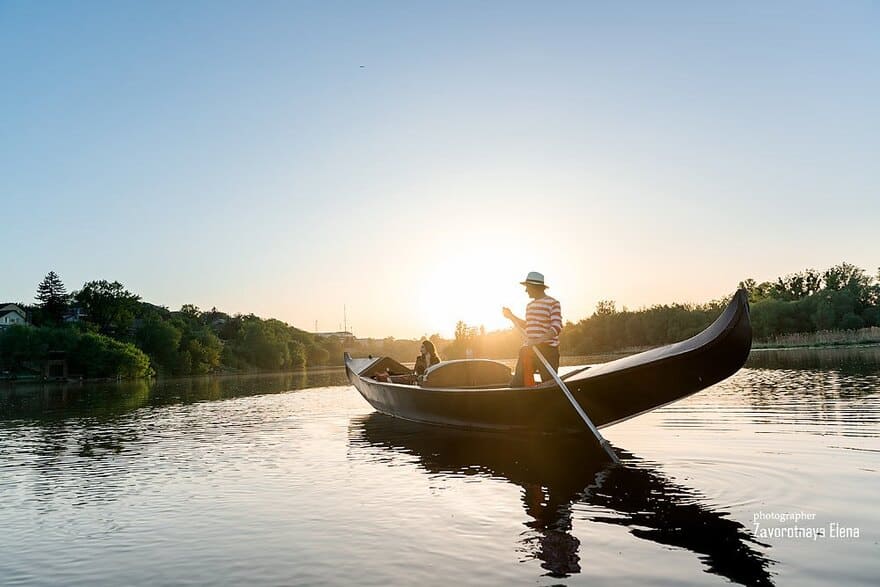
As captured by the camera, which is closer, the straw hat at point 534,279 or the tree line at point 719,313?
the straw hat at point 534,279

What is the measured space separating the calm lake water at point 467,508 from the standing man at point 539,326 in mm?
1256

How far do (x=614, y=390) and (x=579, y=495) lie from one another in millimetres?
2246

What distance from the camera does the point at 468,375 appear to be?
1359 centimetres

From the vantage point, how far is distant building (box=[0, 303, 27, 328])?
72.8 metres

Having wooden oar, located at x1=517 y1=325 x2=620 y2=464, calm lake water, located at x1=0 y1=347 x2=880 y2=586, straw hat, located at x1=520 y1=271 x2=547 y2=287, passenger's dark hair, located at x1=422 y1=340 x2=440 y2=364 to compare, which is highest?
straw hat, located at x1=520 y1=271 x2=547 y2=287

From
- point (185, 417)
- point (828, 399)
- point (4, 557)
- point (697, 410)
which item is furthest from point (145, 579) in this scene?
point (185, 417)

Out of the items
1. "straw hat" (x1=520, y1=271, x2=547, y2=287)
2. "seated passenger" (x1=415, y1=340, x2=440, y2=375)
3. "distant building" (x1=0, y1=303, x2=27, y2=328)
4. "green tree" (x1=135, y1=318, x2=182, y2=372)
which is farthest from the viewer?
"distant building" (x1=0, y1=303, x2=27, y2=328)

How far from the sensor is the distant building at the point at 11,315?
239 feet

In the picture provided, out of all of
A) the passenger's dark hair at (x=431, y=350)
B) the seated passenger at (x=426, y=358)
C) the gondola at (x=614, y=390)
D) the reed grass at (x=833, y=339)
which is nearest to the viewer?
A: the gondola at (x=614, y=390)

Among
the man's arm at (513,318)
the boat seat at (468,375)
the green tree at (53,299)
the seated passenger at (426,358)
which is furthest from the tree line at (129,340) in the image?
the man's arm at (513,318)

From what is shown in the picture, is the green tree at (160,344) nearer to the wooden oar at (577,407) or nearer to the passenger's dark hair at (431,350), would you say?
the passenger's dark hair at (431,350)

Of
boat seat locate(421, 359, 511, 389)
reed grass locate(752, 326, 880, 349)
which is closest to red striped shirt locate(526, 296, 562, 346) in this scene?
boat seat locate(421, 359, 511, 389)

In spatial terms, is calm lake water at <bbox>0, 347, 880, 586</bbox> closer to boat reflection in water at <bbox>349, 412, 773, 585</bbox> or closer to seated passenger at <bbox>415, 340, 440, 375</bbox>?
boat reflection in water at <bbox>349, 412, 773, 585</bbox>

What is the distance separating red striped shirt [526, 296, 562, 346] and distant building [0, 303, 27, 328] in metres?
78.2
